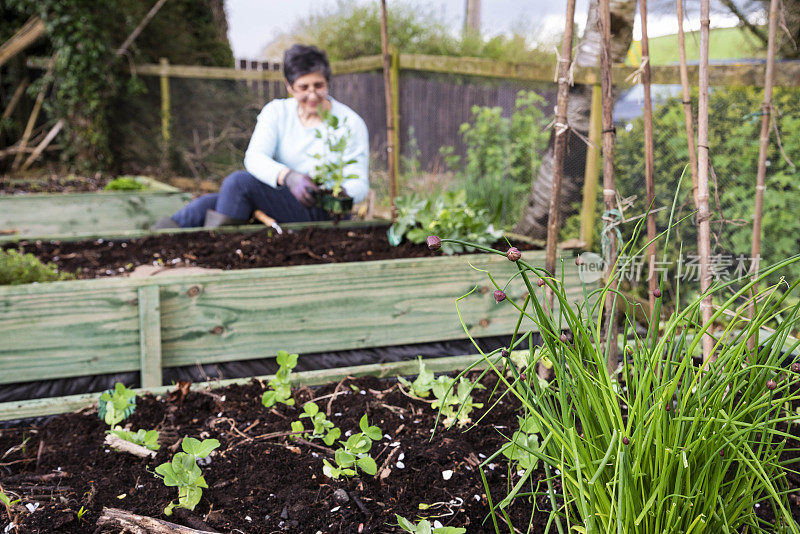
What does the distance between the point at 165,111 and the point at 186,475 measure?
9.62 meters

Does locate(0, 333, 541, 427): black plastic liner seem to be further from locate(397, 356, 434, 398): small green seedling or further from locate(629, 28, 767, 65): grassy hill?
locate(629, 28, 767, 65): grassy hill

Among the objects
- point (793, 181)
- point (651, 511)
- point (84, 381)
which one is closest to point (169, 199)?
point (84, 381)

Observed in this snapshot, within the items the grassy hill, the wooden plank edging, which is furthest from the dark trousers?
the grassy hill

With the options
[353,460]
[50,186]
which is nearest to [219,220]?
[353,460]

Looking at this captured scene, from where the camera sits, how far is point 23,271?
2217 mm

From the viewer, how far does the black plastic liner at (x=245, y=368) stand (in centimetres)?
190

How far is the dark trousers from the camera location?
3.36m

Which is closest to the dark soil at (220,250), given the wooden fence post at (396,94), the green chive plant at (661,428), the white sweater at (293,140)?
the white sweater at (293,140)

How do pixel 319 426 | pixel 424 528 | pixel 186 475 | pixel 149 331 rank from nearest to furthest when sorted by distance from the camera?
pixel 424 528
pixel 186 475
pixel 319 426
pixel 149 331

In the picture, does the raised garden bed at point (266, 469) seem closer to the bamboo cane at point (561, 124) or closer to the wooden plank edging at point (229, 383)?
the wooden plank edging at point (229, 383)

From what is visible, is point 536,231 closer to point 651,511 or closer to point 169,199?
point 169,199

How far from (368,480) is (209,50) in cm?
1170

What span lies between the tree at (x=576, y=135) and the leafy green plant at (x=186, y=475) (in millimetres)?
2834

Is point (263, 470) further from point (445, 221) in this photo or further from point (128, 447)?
point (445, 221)
